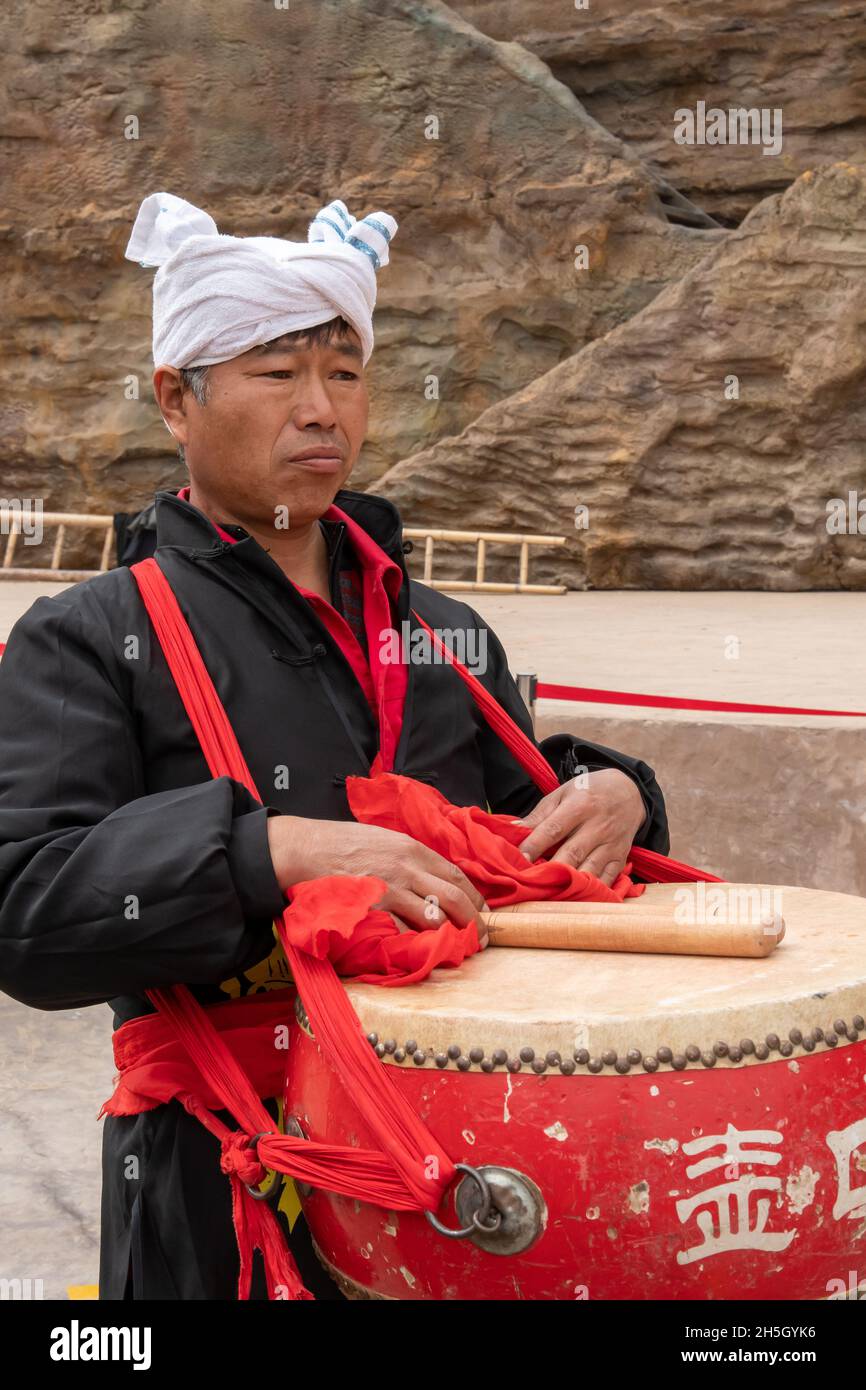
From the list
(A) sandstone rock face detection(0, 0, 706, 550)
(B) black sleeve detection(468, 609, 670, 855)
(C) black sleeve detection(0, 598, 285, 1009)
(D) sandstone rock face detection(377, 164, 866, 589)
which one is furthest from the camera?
(A) sandstone rock face detection(0, 0, 706, 550)

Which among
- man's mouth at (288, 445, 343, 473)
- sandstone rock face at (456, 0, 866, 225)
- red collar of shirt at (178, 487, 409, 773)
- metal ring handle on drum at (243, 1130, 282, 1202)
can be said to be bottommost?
metal ring handle on drum at (243, 1130, 282, 1202)

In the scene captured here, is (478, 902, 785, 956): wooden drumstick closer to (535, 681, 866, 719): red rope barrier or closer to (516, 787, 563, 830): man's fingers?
(516, 787, 563, 830): man's fingers

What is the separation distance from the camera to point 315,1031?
1.26 meters

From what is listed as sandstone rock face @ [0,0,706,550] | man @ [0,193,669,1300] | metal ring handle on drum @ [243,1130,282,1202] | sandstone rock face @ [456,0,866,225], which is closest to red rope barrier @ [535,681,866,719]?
man @ [0,193,669,1300]

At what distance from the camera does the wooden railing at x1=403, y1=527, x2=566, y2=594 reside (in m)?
7.80

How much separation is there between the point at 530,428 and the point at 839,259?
1.78 metres

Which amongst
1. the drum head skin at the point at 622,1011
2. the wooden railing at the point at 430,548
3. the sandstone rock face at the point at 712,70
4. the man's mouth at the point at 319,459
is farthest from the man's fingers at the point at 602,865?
the sandstone rock face at the point at 712,70

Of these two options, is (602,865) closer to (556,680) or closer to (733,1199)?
(733,1199)

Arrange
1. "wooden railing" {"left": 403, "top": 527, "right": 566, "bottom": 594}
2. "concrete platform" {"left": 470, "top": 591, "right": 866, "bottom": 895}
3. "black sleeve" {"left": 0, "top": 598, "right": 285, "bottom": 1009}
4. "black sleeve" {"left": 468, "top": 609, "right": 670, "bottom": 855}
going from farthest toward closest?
"wooden railing" {"left": 403, "top": 527, "right": 566, "bottom": 594}
"concrete platform" {"left": 470, "top": 591, "right": 866, "bottom": 895}
"black sleeve" {"left": 468, "top": 609, "right": 670, "bottom": 855}
"black sleeve" {"left": 0, "top": 598, "right": 285, "bottom": 1009}

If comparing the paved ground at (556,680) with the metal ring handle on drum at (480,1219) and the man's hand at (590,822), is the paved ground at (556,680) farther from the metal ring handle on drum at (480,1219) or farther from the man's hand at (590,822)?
the metal ring handle on drum at (480,1219)

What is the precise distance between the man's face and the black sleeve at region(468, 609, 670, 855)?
343 mm

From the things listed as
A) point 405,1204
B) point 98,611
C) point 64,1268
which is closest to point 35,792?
point 98,611

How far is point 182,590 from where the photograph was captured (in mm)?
1521

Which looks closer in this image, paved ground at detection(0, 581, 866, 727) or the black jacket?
the black jacket
